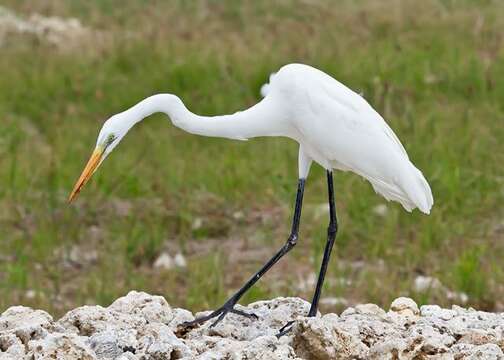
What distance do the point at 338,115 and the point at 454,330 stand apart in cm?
96

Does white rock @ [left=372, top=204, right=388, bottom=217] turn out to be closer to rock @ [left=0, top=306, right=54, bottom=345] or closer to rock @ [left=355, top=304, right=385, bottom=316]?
rock @ [left=355, top=304, right=385, bottom=316]

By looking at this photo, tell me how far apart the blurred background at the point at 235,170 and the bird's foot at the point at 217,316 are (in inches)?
66.9

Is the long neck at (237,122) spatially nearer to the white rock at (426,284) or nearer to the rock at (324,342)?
the rock at (324,342)

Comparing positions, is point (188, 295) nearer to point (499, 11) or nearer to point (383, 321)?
point (383, 321)

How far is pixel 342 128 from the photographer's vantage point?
4457 millimetres

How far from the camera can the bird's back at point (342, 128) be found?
443 centimetres

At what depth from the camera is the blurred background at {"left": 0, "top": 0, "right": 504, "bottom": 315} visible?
6754 mm

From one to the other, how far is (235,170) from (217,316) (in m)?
3.82

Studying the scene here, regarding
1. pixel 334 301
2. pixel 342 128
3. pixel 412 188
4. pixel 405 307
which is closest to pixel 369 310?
pixel 405 307

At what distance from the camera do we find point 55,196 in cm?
794

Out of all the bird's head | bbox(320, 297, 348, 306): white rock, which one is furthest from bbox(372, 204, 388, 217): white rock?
the bird's head

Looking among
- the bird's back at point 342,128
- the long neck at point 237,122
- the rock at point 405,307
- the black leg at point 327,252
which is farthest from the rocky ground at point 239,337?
the long neck at point 237,122

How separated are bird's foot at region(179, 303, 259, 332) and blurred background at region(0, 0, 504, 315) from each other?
1700 mm

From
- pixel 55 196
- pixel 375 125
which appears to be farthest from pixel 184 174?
pixel 375 125
